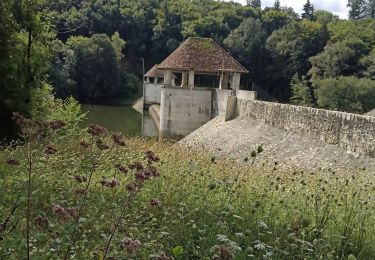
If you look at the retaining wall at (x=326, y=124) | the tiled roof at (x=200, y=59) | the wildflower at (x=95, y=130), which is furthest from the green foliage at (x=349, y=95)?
the wildflower at (x=95, y=130)

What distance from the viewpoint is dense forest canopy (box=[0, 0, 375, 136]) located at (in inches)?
500

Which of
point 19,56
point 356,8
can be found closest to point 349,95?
point 19,56

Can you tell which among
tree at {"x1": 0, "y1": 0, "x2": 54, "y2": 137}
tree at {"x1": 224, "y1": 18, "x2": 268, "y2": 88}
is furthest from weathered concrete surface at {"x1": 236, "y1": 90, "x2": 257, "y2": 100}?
tree at {"x1": 224, "y1": 18, "x2": 268, "y2": 88}

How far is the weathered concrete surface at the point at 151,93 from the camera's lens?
5301cm

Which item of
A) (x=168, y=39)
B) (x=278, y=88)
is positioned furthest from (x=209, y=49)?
(x=168, y=39)

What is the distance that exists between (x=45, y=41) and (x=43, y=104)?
1.82 meters

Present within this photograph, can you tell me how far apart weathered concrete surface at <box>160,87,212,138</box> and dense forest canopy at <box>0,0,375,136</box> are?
7002 mm

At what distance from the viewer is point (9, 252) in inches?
118

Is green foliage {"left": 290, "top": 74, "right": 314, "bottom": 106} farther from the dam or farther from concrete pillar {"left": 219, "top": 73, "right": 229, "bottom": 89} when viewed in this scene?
the dam

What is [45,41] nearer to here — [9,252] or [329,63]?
[9,252]

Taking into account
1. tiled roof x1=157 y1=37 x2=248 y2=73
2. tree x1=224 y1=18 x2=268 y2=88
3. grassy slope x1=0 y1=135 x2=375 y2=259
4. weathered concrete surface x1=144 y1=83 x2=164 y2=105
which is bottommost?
weathered concrete surface x1=144 y1=83 x2=164 y2=105

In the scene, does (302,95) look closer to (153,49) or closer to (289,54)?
(289,54)

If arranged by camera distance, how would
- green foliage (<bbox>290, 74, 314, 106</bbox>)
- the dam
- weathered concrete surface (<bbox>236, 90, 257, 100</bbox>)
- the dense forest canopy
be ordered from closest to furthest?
the dense forest canopy < the dam < weathered concrete surface (<bbox>236, 90, 257, 100</bbox>) < green foliage (<bbox>290, 74, 314, 106</bbox>)

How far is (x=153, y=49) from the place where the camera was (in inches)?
3191
